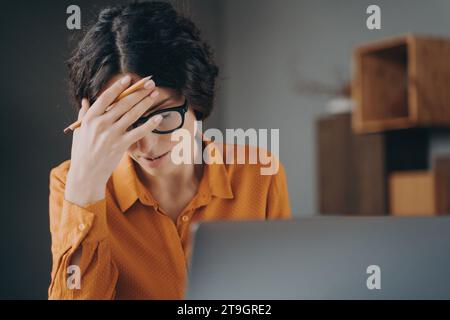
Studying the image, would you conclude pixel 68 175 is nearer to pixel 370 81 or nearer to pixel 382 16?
pixel 382 16

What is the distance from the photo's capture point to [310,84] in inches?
140

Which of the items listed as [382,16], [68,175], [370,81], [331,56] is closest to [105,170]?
[68,175]

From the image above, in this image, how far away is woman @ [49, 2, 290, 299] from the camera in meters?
1.03

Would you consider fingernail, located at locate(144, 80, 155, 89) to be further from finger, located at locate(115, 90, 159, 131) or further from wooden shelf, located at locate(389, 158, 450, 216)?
wooden shelf, located at locate(389, 158, 450, 216)

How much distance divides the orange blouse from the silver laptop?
22 centimetres

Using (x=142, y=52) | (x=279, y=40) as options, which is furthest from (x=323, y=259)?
(x=279, y=40)

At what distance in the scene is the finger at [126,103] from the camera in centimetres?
103

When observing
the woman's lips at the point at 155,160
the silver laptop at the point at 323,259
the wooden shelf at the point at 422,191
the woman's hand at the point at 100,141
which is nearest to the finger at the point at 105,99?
the woman's hand at the point at 100,141

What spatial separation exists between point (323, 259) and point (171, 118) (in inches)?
14.9

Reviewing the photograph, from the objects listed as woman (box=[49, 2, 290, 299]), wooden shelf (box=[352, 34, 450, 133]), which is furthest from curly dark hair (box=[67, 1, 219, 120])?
wooden shelf (box=[352, 34, 450, 133])

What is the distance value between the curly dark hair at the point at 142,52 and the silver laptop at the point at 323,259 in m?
0.36

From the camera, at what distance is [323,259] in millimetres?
848

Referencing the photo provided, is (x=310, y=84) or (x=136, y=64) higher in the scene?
(x=310, y=84)

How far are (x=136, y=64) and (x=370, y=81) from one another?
2129 mm
